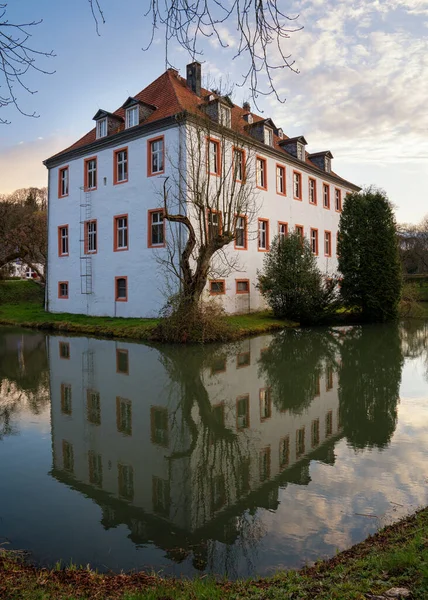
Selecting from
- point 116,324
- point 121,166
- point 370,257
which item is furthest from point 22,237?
point 370,257

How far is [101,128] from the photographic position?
88.0ft

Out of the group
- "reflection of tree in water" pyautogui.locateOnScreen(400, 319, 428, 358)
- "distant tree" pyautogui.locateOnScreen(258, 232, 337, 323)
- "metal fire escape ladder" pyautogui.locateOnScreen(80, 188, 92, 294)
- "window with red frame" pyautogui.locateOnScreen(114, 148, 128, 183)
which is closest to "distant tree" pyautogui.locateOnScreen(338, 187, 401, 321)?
"reflection of tree in water" pyautogui.locateOnScreen(400, 319, 428, 358)

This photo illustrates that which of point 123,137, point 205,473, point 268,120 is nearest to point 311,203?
point 268,120

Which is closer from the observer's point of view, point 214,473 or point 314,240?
point 214,473

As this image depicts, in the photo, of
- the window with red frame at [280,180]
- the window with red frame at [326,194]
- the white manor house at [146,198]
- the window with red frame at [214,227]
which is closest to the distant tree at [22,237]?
the white manor house at [146,198]

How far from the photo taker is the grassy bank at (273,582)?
292 cm

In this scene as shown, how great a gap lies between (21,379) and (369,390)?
25.8 feet

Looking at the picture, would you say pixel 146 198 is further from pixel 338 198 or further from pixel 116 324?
pixel 338 198

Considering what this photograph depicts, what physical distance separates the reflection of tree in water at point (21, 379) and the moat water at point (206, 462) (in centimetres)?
6

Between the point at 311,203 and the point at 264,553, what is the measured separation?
3150 cm

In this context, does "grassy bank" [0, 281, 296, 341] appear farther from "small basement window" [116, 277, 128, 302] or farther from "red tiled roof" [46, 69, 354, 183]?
"red tiled roof" [46, 69, 354, 183]

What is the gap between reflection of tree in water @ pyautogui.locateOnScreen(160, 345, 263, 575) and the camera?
4.07m

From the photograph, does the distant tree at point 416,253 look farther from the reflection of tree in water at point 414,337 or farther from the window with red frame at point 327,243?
the reflection of tree in water at point 414,337

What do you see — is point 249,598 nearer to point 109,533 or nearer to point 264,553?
point 264,553
